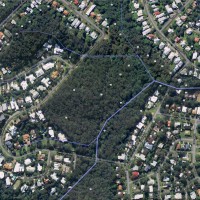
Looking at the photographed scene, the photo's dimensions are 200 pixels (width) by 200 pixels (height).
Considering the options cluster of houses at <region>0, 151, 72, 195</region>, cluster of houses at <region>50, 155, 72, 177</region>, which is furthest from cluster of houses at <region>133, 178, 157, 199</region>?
cluster of houses at <region>50, 155, 72, 177</region>

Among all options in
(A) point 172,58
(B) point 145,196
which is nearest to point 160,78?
(A) point 172,58

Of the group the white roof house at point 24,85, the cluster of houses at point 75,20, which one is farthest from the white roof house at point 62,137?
the cluster of houses at point 75,20

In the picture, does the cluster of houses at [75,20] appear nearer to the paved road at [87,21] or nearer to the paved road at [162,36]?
the paved road at [87,21]

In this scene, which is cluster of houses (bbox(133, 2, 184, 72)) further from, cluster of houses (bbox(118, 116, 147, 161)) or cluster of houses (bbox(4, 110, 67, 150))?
cluster of houses (bbox(4, 110, 67, 150))

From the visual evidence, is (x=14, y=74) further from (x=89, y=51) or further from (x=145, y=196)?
(x=145, y=196)

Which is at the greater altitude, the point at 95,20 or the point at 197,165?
the point at 95,20

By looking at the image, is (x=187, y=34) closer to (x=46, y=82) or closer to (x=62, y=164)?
(x=46, y=82)

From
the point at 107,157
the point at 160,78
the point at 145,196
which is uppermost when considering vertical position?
the point at 160,78

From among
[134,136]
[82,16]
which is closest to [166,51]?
[134,136]
